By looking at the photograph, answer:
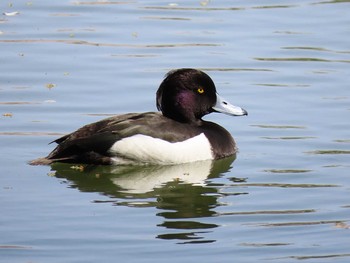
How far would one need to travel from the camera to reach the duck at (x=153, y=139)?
1297 centimetres

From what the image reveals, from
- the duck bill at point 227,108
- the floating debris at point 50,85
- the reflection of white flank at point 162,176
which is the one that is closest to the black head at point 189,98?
the duck bill at point 227,108

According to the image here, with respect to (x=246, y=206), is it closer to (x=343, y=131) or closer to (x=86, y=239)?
(x=86, y=239)

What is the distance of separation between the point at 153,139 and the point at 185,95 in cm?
75

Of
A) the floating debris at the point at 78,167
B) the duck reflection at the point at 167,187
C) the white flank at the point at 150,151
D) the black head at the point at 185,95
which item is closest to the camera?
the duck reflection at the point at 167,187

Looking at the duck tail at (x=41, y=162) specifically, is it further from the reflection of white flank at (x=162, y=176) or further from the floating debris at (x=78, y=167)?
the reflection of white flank at (x=162, y=176)

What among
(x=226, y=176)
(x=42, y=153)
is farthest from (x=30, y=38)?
(x=226, y=176)

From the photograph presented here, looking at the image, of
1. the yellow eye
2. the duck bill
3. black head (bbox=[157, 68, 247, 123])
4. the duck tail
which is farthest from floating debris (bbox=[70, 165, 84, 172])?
the duck bill

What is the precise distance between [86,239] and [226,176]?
2.69 m

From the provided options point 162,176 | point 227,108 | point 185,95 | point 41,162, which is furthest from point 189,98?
point 41,162

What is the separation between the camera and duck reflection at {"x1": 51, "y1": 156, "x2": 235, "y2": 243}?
10789mm

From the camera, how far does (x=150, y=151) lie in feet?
42.8

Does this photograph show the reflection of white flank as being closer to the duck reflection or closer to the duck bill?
the duck reflection

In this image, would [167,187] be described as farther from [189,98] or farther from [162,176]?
[189,98]

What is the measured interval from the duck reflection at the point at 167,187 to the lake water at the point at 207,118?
0.02 meters
